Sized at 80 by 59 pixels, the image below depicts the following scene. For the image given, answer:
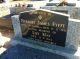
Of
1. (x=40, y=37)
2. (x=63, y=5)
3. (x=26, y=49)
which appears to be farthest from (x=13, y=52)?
(x=63, y=5)

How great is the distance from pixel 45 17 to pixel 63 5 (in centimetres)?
353

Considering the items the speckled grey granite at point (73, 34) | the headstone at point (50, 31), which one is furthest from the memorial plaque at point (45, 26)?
the speckled grey granite at point (73, 34)

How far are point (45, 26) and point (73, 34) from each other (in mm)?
1032

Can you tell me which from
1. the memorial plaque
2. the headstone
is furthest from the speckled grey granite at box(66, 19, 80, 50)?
the memorial plaque

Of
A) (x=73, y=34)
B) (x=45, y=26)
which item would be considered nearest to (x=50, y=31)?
(x=45, y=26)

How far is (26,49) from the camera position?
6508 millimetres

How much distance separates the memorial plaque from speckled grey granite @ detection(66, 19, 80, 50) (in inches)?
5.3

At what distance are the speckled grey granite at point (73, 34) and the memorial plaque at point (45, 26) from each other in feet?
0.44

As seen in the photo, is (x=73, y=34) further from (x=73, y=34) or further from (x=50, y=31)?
(x=50, y=31)

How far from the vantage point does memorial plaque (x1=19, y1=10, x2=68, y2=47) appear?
5.72m

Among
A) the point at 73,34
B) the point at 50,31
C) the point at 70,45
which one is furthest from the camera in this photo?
the point at 50,31

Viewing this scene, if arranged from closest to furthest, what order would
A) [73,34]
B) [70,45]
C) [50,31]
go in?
[73,34]
[70,45]
[50,31]

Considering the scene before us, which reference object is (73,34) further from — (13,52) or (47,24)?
(13,52)

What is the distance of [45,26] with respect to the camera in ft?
19.9
